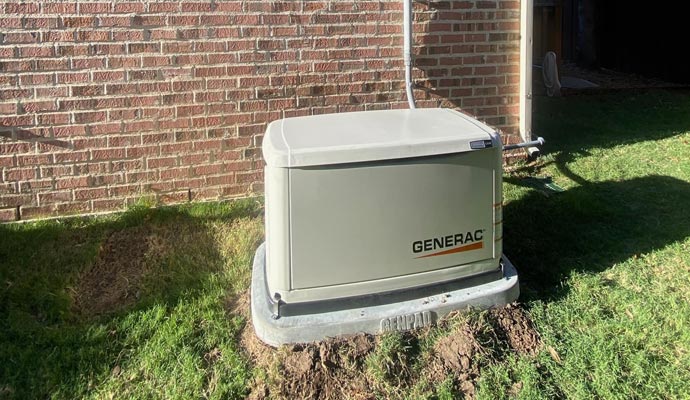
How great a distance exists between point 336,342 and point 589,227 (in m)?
2.16

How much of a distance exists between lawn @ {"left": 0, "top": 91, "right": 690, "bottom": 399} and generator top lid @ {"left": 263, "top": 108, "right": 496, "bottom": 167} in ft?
2.69

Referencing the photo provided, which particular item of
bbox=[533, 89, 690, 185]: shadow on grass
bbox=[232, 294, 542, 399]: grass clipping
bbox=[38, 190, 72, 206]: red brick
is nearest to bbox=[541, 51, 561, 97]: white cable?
bbox=[533, 89, 690, 185]: shadow on grass

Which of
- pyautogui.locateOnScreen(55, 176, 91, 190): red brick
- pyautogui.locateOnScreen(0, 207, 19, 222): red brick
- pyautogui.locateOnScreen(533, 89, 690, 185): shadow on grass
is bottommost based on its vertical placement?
pyautogui.locateOnScreen(0, 207, 19, 222): red brick

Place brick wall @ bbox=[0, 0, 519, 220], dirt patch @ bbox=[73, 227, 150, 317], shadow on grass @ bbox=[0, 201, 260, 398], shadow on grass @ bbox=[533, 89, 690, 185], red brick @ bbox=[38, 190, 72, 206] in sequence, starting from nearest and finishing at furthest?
shadow on grass @ bbox=[0, 201, 260, 398], dirt patch @ bbox=[73, 227, 150, 317], brick wall @ bbox=[0, 0, 519, 220], red brick @ bbox=[38, 190, 72, 206], shadow on grass @ bbox=[533, 89, 690, 185]

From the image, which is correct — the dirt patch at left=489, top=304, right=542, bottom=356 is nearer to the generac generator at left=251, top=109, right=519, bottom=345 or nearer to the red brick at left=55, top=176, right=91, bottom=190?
the generac generator at left=251, top=109, right=519, bottom=345

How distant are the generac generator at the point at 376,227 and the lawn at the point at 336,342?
0.41 feet

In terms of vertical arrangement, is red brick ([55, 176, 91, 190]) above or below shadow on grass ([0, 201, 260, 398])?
above

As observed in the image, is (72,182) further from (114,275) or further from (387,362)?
(387,362)

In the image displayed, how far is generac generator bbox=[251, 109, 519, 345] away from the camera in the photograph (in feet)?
9.07

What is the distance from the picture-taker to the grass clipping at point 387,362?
2756 mm

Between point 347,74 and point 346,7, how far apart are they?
0.48m

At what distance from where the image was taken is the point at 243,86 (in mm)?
4504

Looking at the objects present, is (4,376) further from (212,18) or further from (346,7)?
(346,7)

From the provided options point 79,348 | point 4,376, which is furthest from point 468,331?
point 4,376
